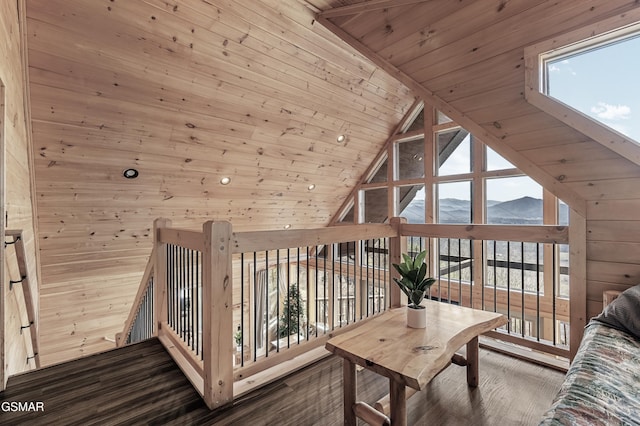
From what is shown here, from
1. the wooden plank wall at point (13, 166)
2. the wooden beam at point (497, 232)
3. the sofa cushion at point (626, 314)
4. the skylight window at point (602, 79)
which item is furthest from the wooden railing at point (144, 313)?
the skylight window at point (602, 79)

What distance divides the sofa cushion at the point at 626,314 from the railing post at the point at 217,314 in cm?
205

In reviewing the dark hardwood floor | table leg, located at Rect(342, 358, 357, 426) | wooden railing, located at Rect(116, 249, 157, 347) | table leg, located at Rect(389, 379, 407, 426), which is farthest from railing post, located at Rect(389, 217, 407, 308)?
wooden railing, located at Rect(116, 249, 157, 347)

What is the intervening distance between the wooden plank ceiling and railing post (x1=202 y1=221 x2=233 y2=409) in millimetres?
1963

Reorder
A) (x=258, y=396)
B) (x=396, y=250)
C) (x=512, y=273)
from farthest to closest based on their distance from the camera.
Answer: (x=512, y=273)
(x=396, y=250)
(x=258, y=396)

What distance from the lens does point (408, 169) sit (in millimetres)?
5367

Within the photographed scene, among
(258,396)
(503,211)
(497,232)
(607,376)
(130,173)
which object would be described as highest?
(130,173)

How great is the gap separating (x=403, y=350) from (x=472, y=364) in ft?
2.72

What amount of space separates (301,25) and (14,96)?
2335 mm

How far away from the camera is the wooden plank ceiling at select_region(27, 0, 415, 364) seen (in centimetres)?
239

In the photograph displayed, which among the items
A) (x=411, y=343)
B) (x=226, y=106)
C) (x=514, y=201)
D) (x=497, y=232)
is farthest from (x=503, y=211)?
(x=226, y=106)

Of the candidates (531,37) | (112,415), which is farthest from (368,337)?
(531,37)

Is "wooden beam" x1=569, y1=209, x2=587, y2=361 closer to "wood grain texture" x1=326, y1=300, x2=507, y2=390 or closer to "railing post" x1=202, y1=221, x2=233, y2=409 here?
"wood grain texture" x1=326, y1=300, x2=507, y2=390

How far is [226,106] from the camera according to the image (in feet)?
10.8

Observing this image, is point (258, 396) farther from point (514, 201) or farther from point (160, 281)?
point (514, 201)
